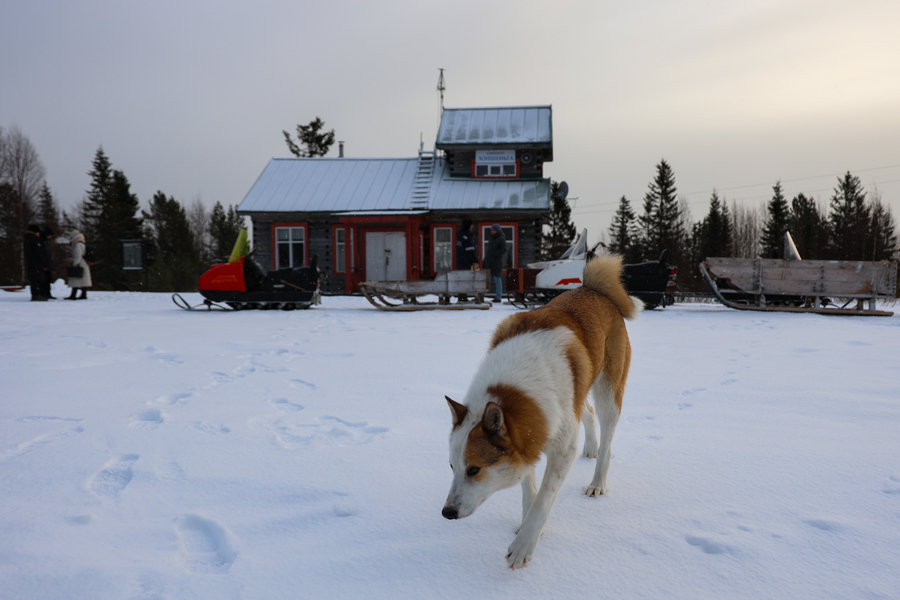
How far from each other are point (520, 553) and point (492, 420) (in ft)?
1.62

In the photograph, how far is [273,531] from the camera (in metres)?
1.98

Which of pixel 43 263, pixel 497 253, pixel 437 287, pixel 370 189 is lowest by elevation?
pixel 437 287

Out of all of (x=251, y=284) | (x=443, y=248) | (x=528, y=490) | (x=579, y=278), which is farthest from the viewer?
(x=443, y=248)

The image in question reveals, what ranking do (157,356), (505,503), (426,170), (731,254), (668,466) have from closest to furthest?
(505,503) → (668,466) → (157,356) → (426,170) → (731,254)

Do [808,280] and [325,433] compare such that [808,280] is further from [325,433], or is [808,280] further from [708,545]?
[325,433]

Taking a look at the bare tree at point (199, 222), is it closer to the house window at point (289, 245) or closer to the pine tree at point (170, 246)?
the pine tree at point (170, 246)

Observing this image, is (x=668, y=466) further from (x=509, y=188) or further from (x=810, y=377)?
(x=509, y=188)

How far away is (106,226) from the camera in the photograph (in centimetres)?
3750

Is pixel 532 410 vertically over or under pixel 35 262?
under

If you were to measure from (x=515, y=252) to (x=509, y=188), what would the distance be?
2.54m

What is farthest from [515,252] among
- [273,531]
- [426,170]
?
[273,531]

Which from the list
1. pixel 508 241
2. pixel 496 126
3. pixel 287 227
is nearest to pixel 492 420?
pixel 508 241

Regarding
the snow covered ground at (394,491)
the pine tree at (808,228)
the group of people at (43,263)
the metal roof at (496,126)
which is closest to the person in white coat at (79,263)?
the group of people at (43,263)

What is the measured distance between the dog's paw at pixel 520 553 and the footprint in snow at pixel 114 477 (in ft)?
5.98
